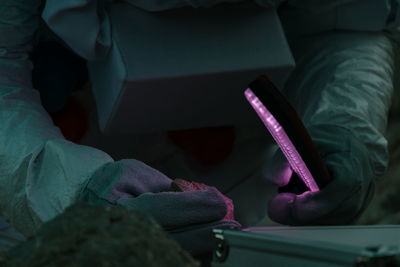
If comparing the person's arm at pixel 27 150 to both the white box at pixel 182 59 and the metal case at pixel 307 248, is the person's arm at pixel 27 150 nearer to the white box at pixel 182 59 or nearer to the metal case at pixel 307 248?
the white box at pixel 182 59

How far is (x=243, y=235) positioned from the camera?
469 millimetres

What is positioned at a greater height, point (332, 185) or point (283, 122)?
point (283, 122)

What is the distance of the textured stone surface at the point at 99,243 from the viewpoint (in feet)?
1.10

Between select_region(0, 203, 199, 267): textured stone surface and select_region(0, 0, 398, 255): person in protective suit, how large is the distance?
24cm

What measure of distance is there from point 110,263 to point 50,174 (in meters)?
0.46

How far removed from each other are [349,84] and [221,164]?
301 millimetres

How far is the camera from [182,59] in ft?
2.90

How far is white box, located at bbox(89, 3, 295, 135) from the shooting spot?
871mm

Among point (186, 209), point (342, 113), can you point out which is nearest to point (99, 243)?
point (186, 209)

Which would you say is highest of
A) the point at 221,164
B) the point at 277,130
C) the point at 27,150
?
the point at 277,130

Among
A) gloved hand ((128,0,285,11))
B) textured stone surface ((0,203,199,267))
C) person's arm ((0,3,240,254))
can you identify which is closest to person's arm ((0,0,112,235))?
person's arm ((0,3,240,254))

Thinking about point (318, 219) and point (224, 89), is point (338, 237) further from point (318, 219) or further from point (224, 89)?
point (224, 89)

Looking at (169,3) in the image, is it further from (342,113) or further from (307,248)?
(307,248)

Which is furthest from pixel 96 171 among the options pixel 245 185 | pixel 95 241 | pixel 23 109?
pixel 245 185
